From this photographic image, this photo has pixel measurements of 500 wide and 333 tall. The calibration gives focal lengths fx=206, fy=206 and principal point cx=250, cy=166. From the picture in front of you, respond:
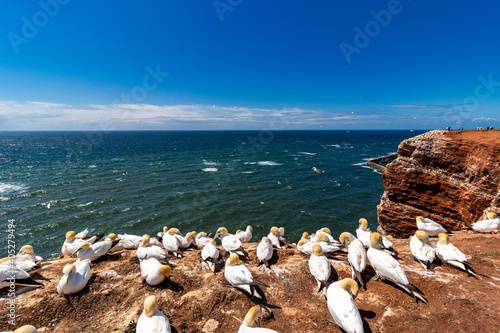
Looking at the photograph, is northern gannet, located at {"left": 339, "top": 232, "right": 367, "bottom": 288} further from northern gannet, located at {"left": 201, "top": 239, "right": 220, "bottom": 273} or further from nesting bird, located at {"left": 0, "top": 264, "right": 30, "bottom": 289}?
nesting bird, located at {"left": 0, "top": 264, "right": 30, "bottom": 289}

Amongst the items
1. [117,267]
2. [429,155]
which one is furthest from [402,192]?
[117,267]

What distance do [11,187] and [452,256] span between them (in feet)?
180

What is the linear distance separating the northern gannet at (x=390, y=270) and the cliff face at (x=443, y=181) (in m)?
11.7

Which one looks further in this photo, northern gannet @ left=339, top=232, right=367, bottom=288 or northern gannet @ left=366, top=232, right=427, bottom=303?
northern gannet @ left=339, top=232, right=367, bottom=288

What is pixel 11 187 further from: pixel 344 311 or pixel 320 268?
pixel 344 311

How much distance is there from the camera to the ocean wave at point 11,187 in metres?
33.3

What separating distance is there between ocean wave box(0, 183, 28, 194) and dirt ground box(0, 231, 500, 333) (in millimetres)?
40342

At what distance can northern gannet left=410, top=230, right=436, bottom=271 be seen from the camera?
22.9ft

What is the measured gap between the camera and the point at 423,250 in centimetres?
722

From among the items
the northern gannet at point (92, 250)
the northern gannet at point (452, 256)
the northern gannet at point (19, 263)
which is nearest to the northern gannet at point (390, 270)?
the northern gannet at point (452, 256)

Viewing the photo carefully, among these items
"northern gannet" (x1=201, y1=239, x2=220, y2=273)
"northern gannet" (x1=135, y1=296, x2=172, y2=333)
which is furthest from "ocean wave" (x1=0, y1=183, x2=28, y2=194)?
"northern gannet" (x1=135, y1=296, x2=172, y2=333)

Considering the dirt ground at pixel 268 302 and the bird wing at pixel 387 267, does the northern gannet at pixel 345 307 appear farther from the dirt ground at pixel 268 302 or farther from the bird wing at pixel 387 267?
the bird wing at pixel 387 267

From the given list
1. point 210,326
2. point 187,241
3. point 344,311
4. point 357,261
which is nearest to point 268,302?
point 210,326

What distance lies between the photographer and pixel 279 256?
27.7 feet
